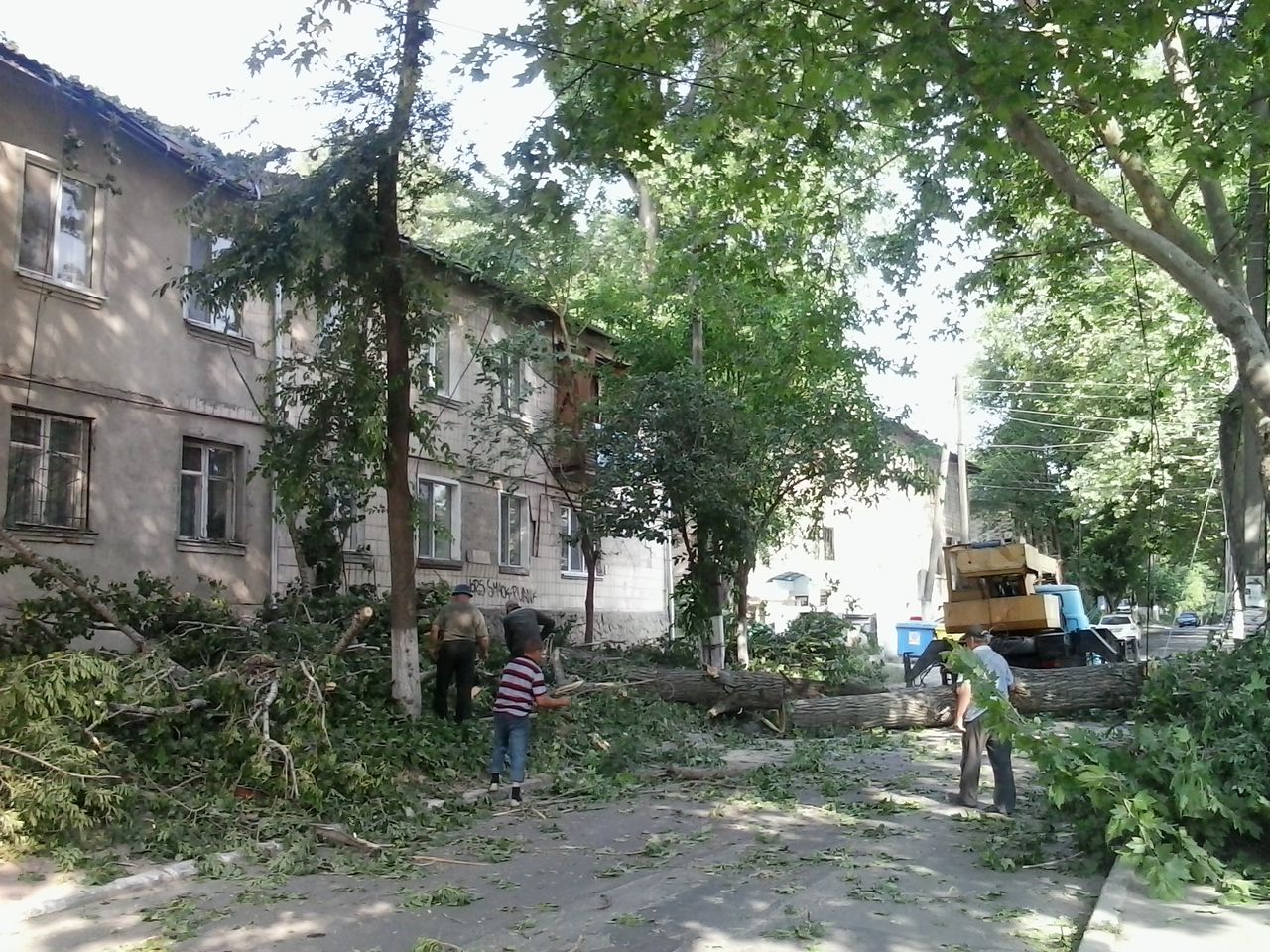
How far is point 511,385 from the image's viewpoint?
68.1ft

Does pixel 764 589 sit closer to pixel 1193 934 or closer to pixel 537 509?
pixel 537 509

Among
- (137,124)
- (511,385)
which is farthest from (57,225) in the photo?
(511,385)

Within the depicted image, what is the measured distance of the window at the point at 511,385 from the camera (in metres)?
17.2

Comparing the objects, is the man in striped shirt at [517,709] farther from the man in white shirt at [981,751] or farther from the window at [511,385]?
the window at [511,385]

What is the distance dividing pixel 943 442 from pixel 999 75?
23.1 metres

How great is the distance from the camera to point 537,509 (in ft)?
79.1

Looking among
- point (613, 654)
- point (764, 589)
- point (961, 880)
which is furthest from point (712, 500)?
point (764, 589)

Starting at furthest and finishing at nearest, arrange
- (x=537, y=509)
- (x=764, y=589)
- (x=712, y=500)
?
(x=764, y=589) → (x=537, y=509) → (x=712, y=500)

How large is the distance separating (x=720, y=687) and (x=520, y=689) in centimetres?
617

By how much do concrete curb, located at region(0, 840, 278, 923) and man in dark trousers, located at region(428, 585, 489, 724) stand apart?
4.25 meters

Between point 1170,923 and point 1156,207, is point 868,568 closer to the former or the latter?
point 1156,207

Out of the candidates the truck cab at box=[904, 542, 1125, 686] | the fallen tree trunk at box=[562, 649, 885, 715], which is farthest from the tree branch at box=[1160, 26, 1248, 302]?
the truck cab at box=[904, 542, 1125, 686]

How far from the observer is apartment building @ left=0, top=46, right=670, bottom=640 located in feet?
43.9

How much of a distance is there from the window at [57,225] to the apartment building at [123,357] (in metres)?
0.02
